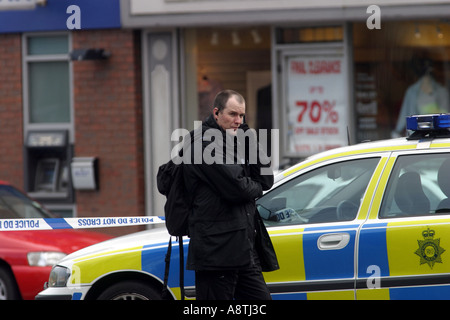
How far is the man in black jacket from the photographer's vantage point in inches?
201

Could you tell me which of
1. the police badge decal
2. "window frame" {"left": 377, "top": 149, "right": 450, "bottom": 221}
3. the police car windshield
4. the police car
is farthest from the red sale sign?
the police badge decal

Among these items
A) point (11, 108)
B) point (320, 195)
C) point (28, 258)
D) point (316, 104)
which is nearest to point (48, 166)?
point (11, 108)

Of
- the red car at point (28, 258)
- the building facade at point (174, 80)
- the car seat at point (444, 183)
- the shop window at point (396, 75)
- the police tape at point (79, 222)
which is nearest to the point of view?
the car seat at point (444, 183)

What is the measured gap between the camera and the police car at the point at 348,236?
224 inches

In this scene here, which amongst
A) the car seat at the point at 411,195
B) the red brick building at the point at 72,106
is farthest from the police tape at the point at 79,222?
the red brick building at the point at 72,106

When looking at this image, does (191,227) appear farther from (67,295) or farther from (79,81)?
(79,81)

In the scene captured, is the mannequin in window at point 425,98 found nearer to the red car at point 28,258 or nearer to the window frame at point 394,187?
the red car at point 28,258

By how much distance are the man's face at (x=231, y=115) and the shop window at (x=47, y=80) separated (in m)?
7.35

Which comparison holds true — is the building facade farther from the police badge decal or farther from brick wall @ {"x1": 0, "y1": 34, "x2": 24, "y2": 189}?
the police badge decal

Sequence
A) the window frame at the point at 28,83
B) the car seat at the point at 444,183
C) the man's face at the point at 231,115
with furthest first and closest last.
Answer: the window frame at the point at 28,83
the car seat at the point at 444,183
the man's face at the point at 231,115

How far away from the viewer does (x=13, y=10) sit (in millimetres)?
12055

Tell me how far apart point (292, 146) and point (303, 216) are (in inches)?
236

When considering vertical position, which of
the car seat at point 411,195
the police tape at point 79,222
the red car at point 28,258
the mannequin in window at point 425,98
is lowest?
the red car at point 28,258

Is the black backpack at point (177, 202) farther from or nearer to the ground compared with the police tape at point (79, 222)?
farther from the ground
